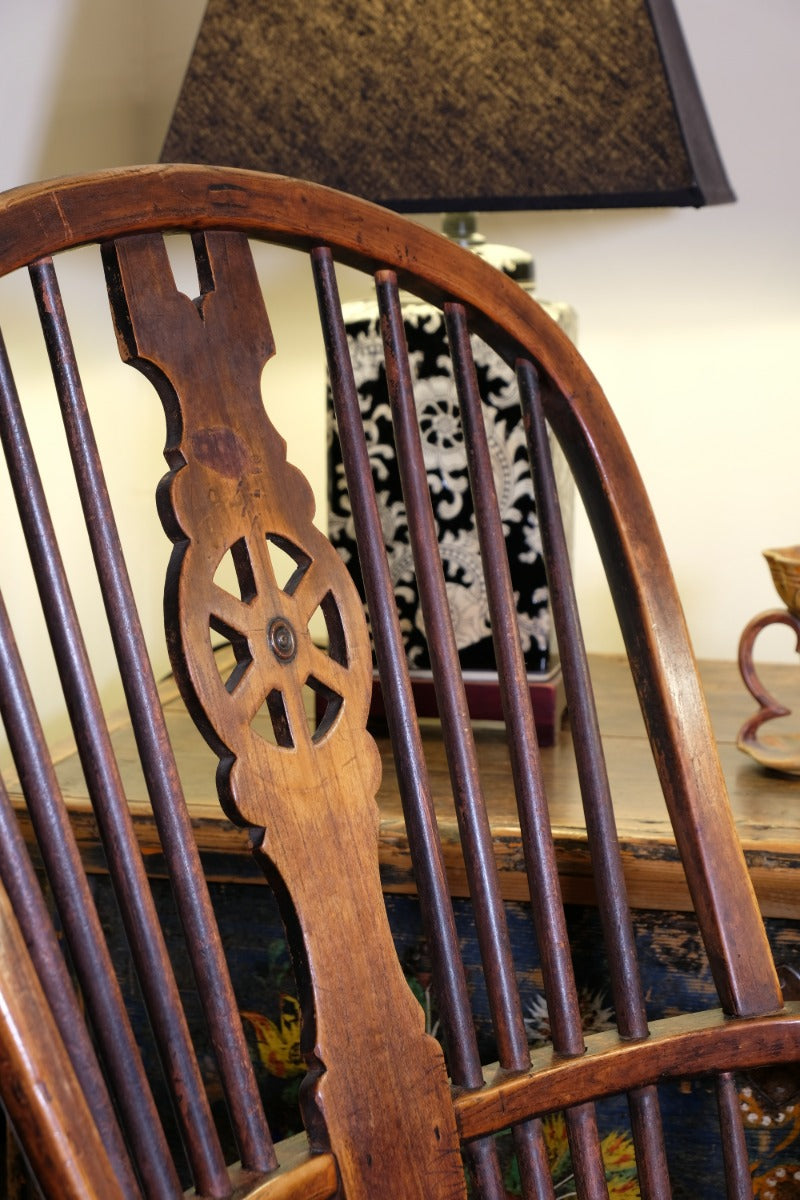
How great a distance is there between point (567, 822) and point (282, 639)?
0.35 m

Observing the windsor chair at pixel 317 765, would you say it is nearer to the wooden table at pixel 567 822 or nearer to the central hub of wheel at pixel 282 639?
the central hub of wheel at pixel 282 639

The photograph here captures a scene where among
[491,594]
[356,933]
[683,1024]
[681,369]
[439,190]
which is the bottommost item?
[683,1024]

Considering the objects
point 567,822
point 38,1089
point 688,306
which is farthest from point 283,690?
point 688,306

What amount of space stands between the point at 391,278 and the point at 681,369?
2.35ft

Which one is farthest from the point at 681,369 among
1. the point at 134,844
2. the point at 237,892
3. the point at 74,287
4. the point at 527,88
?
the point at 134,844

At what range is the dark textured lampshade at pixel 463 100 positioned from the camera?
2.87 feet

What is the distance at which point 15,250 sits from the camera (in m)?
0.46

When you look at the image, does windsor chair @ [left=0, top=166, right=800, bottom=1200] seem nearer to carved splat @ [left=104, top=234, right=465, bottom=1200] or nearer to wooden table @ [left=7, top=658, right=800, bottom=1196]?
carved splat @ [left=104, top=234, right=465, bottom=1200]

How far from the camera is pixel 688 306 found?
4.08 feet

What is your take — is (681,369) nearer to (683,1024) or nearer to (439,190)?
(439,190)

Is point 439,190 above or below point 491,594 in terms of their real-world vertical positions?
above

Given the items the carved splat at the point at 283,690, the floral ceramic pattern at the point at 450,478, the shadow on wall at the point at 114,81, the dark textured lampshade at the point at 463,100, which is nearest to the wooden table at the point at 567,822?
the floral ceramic pattern at the point at 450,478

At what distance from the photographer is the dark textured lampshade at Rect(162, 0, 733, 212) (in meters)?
0.88

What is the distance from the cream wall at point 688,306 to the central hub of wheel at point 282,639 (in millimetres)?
626
